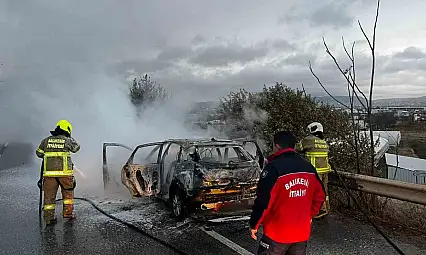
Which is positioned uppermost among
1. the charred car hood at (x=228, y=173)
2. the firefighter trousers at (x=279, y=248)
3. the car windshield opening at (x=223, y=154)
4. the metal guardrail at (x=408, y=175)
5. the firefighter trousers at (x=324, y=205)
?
the car windshield opening at (x=223, y=154)

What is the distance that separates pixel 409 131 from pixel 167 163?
429 inches

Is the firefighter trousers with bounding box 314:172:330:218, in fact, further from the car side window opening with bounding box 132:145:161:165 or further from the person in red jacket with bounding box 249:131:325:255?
Result: the person in red jacket with bounding box 249:131:325:255

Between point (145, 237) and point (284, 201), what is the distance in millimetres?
3295

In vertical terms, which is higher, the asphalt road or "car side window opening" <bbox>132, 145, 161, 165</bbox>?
"car side window opening" <bbox>132, 145, 161, 165</bbox>

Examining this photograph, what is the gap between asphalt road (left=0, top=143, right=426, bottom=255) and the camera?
557cm

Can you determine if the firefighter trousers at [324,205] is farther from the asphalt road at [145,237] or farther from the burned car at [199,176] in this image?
the burned car at [199,176]

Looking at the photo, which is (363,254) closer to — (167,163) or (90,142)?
(167,163)

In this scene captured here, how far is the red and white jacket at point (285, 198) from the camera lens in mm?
3391

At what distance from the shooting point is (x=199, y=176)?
21.9 ft

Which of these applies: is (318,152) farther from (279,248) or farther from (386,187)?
(279,248)

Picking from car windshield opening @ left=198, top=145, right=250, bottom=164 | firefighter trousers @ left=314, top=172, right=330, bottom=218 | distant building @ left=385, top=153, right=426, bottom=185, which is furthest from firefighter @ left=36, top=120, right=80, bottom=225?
distant building @ left=385, top=153, right=426, bottom=185

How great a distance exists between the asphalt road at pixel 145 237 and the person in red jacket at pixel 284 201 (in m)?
1.96

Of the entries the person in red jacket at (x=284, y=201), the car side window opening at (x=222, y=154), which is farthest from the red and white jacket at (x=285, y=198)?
the car side window opening at (x=222, y=154)

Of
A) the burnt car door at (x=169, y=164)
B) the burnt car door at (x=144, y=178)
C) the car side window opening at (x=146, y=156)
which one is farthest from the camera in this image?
the car side window opening at (x=146, y=156)
